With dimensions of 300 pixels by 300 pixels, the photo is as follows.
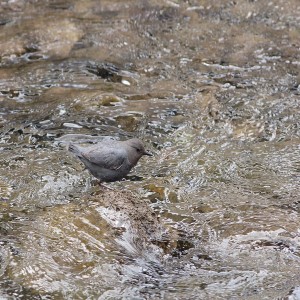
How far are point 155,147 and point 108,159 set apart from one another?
1.40 m

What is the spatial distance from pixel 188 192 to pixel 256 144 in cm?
143

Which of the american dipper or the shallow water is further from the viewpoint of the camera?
the american dipper

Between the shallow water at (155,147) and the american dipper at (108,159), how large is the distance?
0.22 meters

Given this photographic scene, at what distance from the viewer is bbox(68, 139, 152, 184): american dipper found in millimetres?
5828

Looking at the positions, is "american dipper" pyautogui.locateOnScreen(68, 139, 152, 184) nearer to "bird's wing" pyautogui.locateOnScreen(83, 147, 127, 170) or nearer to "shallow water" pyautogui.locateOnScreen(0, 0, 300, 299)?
"bird's wing" pyautogui.locateOnScreen(83, 147, 127, 170)

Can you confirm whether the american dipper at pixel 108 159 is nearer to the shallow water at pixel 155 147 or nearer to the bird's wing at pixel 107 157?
the bird's wing at pixel 107 157

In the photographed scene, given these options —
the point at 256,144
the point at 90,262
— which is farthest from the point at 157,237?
the point at 256,144

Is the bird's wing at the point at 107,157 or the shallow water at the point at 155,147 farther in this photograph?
the bird's wing at the point at 107,157

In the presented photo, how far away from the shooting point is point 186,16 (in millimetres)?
10719

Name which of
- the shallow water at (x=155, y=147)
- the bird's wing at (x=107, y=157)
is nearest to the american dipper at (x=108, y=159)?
the bird's wing at (x=107, y=157)

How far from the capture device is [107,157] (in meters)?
5.83

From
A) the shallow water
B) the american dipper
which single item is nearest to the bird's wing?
the american dipper

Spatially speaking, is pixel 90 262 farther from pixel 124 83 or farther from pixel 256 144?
pixel 124 83

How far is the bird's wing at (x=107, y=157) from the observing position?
5.81 m
